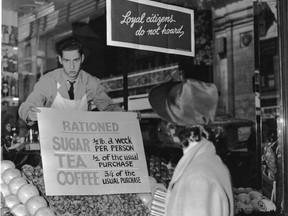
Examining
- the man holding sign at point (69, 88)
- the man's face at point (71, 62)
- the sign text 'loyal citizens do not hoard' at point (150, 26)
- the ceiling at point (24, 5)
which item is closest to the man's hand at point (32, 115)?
the man holding sign at point (69, 88)

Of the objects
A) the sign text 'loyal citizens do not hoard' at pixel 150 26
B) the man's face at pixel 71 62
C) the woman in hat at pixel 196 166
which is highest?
the sign text 'loyal citizens do not hoard' at pixel 150 26

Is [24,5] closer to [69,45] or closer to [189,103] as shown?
[69,45]

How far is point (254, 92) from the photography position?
4.87 m

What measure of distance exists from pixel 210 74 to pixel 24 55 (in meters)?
1.73

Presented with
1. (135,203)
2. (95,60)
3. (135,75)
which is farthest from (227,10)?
(135,203)

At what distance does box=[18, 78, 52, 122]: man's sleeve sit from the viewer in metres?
3.43

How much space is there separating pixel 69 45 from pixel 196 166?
142 cm

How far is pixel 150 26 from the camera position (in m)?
4.00

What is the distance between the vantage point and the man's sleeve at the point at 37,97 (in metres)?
3.43

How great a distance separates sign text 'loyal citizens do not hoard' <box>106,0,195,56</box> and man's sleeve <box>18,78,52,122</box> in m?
0.60

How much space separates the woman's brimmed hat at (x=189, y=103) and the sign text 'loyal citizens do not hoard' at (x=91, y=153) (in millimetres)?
451

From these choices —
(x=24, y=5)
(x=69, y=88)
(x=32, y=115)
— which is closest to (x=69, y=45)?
(x=69, y=88)

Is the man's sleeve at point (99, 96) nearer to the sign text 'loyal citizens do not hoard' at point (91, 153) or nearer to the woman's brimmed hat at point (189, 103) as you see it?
the sign text 'loyal citizens do not hoard' at point (91, 153)

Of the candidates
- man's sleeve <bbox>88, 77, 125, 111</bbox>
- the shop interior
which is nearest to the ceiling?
the shop interior
